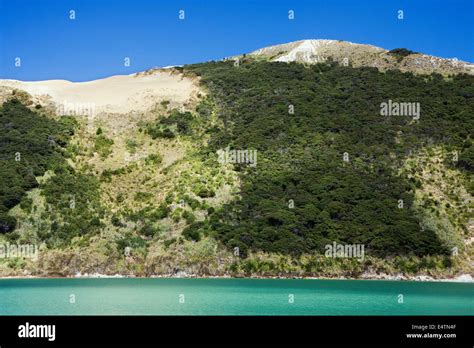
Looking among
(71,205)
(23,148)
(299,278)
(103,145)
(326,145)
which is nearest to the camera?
(299,278)

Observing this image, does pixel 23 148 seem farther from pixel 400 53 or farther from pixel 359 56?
pixel 400 53

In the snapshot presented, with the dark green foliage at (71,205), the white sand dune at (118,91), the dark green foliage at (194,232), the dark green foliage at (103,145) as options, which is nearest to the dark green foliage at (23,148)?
the dark green foliage at (71,205)

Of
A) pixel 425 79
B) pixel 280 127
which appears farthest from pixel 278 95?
pixel 425 79

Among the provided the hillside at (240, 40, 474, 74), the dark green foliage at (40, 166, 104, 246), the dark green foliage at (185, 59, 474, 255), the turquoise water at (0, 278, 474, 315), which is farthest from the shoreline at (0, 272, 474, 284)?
the hillside at (240, 40, 474, 74)

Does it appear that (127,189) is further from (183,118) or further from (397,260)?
(397,260)

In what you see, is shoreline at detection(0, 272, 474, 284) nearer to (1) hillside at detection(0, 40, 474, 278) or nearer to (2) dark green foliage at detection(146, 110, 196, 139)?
(1) hillside at detection(0, 40, 474, 278)

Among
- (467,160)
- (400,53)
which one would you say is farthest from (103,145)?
(400,53)

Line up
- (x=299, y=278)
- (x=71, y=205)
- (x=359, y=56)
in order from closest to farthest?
(x=299, y=278)
(x=71, y=205)
(x=359, y=56)
